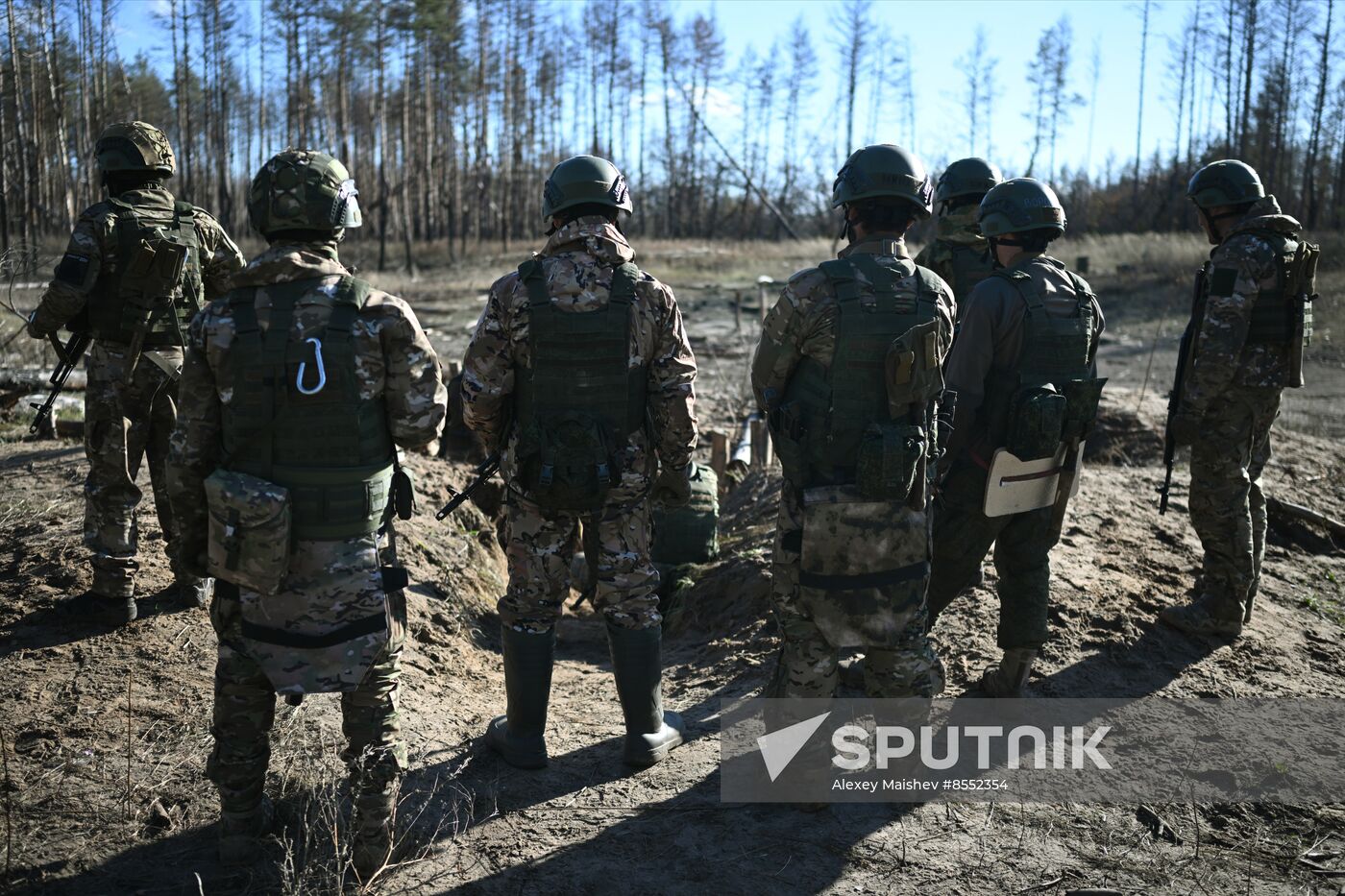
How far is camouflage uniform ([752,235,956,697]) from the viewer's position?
12.1 ft

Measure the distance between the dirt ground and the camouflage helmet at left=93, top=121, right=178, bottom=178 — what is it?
2060mm

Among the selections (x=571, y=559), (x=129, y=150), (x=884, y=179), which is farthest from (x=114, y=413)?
(x=884, y=179)

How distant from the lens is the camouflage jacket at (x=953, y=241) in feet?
18.0

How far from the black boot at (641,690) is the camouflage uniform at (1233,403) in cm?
315

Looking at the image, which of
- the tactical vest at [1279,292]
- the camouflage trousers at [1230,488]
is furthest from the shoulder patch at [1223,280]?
the camouflage trousers at [1230,488]

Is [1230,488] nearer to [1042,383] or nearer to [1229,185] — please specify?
[1229,185]

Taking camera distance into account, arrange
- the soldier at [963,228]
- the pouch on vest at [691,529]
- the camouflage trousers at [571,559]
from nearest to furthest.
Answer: the camouflage trousers at [571,559], the soldier at [963,228], the pouch on vest at [691,529]

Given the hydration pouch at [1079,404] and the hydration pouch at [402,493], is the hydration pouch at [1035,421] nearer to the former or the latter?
the hydration pouch at [1079,404]

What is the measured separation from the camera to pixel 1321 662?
5184 mm

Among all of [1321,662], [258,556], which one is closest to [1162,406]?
[1321,662]

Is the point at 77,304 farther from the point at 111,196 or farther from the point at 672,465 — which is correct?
the point at 672,465

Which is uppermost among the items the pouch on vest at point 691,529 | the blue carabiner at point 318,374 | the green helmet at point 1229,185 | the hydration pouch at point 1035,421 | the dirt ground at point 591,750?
the green helmet at point 1229,185

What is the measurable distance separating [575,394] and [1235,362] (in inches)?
138

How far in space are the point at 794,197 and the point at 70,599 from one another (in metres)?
43.3
